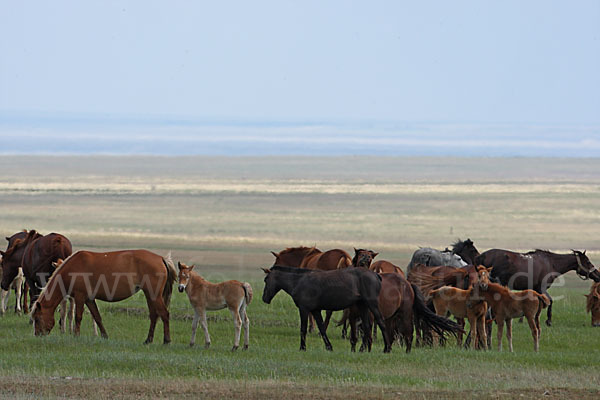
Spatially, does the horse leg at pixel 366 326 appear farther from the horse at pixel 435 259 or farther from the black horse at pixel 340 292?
the horse at pixel 435 259

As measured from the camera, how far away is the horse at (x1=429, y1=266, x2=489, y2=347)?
66.2 ft

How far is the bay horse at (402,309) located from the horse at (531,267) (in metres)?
6.22

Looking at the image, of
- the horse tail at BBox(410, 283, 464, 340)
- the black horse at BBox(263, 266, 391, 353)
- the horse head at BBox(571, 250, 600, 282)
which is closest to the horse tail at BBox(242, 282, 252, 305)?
the black horse at BBox(263, 266, 391, 353)

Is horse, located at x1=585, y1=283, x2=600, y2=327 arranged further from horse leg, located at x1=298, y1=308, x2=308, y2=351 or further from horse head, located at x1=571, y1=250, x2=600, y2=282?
horse leg, located at x1=298, y1=308, x2=308, y2=351

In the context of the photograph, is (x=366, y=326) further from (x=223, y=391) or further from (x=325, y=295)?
(x=223, y=391)

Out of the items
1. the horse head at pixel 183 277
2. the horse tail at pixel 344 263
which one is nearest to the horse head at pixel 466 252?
the horse tail at pixel 344 263

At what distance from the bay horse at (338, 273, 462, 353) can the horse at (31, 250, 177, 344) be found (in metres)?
3.13

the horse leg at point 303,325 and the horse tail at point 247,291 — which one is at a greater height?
the horse tail at point 247,291

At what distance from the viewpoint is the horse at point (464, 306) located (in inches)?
794

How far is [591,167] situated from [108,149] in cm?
5827

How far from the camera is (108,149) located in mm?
138875

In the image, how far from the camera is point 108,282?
19.9 m

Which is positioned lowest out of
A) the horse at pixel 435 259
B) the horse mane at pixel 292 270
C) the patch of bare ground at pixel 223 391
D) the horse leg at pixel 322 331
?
the patch of bare ground at pixel 223 391

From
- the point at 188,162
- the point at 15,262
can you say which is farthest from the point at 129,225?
the point at 188,162
